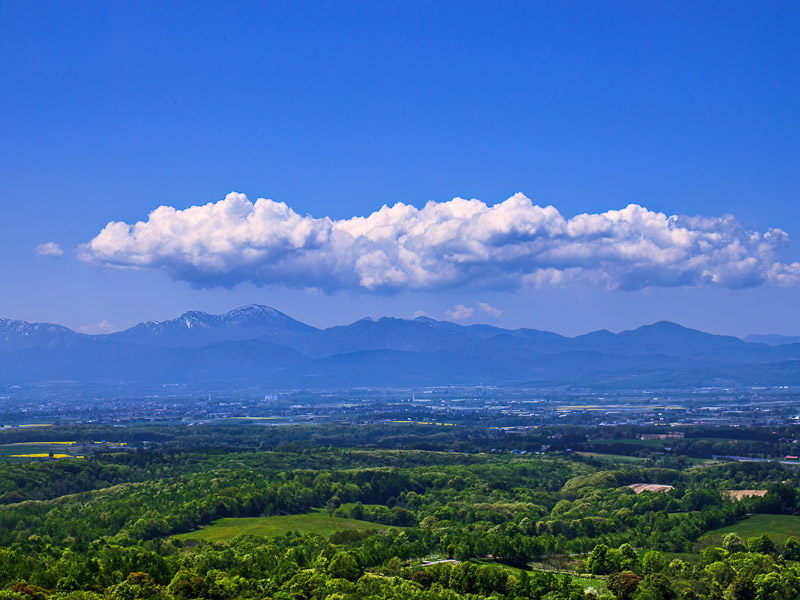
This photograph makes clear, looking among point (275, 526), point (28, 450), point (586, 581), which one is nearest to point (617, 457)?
point (275, 526)

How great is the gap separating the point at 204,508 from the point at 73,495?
21060mm

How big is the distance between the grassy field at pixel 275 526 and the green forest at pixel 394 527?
0.44m

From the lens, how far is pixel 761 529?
85438mm

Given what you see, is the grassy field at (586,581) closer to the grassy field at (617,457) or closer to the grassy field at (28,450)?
the grassy field at (617,457)

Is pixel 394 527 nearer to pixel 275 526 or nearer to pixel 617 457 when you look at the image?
pixel 275 526

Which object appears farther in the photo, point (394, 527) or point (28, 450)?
point (28, 450)

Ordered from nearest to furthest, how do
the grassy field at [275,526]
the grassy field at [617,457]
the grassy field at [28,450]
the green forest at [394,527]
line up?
the green forest at [394,527]
the grassy field at [275,526]
the grassy field at [617,457]
the grassy field at [28,450]

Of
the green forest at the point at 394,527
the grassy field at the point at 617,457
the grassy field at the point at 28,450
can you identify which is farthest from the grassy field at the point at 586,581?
the grassy field at the point at 28,450

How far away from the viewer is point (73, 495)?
105 meters

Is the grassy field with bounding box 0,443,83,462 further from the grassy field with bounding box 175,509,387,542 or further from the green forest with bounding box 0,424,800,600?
the grassy field with bounding box 175,509,387,542

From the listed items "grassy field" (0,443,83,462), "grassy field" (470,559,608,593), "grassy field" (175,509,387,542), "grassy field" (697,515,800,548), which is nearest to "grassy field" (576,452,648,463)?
"grassy field" (697,515,800,548)

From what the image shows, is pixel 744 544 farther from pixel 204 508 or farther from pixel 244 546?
pixel 204 508

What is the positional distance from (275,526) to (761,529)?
49391 millimetres

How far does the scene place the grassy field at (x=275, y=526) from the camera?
281ft
